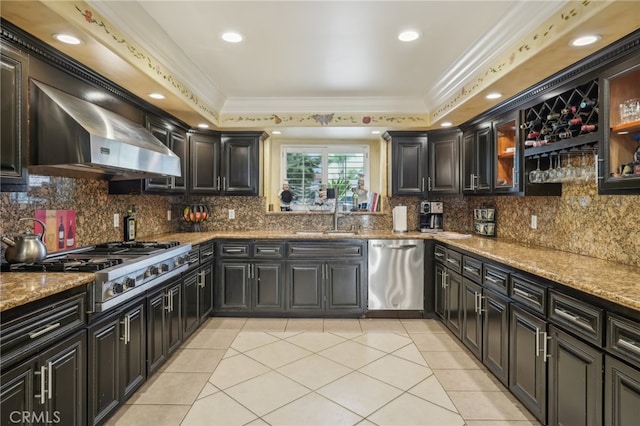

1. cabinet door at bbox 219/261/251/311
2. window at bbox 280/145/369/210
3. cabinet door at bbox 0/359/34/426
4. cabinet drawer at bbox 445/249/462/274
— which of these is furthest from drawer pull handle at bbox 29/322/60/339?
Answer: window at bbox 280/145/369/210

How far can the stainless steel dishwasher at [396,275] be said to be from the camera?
4129 mm

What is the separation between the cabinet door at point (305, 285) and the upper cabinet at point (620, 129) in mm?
2717

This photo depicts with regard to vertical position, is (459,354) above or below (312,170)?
below

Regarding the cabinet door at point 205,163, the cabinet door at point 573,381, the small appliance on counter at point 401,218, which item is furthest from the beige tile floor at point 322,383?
the cabinet door at point 205,163

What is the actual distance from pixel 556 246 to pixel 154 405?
3.22m

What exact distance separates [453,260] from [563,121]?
151 centimetres

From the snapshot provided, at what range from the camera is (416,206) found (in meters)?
4.84

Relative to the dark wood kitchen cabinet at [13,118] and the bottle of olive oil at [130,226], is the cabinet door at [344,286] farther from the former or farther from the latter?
the dark wood kitchen cabinet at [13,118]

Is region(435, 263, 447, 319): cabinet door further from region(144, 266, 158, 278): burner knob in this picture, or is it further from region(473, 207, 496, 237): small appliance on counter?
region(144, 266, 158, 278): burner knob

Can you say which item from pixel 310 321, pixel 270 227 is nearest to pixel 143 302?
pixel 310 321

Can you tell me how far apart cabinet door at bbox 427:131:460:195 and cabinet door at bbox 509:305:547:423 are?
2170 millimetres

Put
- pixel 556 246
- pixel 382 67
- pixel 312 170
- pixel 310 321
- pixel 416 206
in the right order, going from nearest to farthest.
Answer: pixel 556 246, pixel 382 67, pixel 310 321, pixel 416 206, pixel 312 170

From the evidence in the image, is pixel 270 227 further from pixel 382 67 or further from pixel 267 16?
pixel 267 16

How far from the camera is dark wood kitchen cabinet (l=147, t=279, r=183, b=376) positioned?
2641 mm
